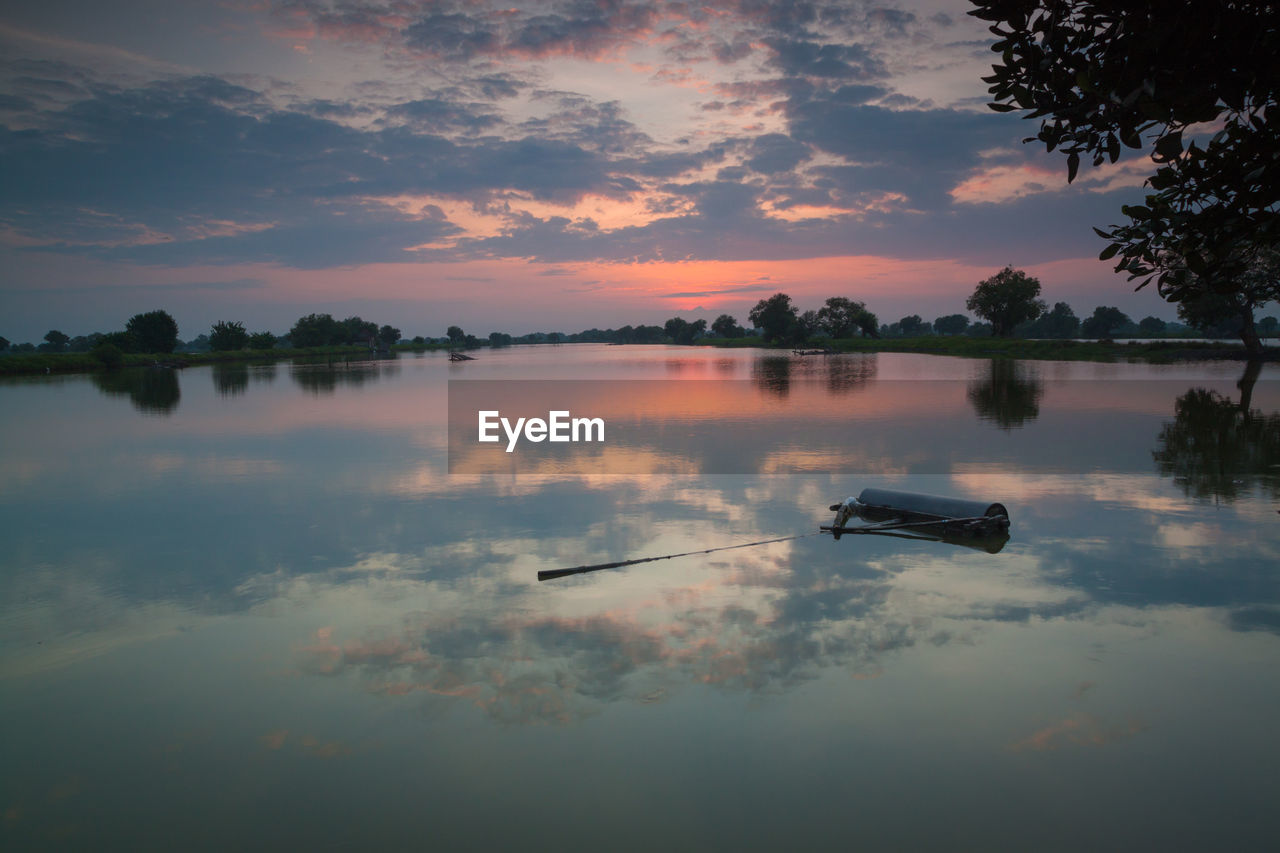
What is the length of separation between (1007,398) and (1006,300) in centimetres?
10270

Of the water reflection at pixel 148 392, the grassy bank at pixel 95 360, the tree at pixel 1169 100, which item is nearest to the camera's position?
the tree at pixel 1169 100

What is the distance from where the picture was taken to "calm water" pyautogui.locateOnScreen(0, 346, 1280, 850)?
6684 millimetres

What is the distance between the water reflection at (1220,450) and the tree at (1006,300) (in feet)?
339

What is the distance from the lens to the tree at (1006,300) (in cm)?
13150

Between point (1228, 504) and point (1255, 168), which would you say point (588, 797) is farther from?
point (1228, 504)

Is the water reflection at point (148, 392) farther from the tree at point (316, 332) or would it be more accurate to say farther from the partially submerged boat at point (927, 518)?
the tree at point (316, 332)

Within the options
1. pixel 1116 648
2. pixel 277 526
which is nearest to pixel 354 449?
pixel 277 526

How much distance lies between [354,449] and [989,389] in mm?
43823

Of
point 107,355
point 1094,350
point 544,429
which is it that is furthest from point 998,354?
point 107,355

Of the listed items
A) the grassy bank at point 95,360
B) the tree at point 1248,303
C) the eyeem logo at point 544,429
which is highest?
the tree at point 1248,303

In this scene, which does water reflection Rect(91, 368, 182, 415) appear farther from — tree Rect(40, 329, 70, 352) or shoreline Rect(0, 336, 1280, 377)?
tree Rect(40, 329, 70, 352)

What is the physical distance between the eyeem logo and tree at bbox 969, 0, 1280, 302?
71.5 ft

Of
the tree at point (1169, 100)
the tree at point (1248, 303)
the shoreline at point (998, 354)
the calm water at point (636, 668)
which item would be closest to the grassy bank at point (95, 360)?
the shoreline at point (998, 354)

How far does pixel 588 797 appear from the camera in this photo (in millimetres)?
6914
